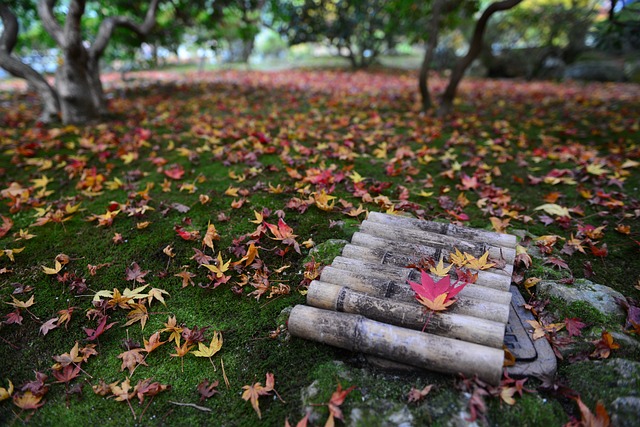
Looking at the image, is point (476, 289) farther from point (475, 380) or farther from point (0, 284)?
point (0, 284)

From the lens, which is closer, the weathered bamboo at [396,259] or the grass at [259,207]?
the grass at [259,207]

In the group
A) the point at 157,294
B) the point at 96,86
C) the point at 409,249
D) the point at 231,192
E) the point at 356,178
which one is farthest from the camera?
the point at 96,86

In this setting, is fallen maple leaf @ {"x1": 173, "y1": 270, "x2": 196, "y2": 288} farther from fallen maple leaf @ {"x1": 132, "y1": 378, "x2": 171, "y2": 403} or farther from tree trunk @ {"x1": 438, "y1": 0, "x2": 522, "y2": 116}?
tree trunk @ {"x1": 438, "y1": 0, "x2": 522, "y2": 116}

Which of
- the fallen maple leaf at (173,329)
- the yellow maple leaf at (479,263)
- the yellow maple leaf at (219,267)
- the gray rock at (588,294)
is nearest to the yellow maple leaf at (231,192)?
the yellow maple leaf at (219,267)

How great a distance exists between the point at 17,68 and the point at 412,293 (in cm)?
700

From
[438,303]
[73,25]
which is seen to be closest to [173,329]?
[438,303]

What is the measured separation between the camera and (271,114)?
6.86 meters

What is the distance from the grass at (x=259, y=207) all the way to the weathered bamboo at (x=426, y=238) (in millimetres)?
280

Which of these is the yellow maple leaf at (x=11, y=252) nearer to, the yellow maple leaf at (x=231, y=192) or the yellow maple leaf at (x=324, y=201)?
the yellow maple leaf at (x=231, y=192)

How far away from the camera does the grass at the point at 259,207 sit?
196cm

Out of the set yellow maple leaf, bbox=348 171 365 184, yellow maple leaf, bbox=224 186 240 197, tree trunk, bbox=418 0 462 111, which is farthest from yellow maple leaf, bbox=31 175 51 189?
tree trunk, bbox=418 0 462 111

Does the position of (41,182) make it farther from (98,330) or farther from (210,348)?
(210,348)

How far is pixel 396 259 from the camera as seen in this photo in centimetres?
258

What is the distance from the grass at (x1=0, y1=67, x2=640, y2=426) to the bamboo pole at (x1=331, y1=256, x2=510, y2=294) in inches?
14.2
